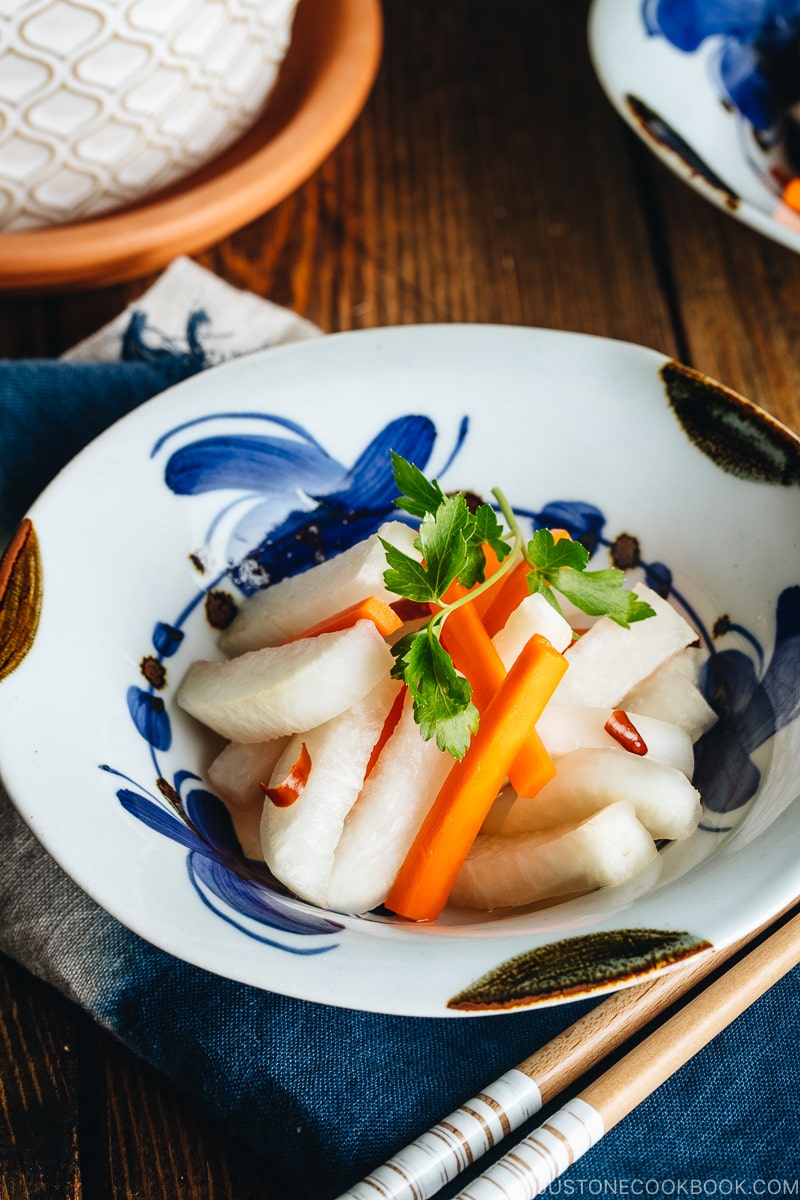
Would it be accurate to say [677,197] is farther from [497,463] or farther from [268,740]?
[268,740]

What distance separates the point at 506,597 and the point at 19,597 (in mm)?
449

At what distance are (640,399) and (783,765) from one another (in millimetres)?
435

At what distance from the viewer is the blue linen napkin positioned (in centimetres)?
97

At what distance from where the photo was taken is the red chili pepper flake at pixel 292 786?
3.20 ft

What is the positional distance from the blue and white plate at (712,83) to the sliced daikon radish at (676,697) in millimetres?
775

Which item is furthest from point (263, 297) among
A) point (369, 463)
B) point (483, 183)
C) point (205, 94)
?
point (369, 463)

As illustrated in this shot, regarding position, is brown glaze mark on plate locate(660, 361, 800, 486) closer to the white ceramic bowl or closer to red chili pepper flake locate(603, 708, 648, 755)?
red chili pepper flake locate(603, 708, 648, 755)

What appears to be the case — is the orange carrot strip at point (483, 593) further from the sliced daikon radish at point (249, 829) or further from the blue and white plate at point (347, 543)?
the sliced daikon radish at point (249, 829)

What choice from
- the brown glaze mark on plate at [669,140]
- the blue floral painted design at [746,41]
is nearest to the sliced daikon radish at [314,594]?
the brown glaze mark on plate at [669,140]

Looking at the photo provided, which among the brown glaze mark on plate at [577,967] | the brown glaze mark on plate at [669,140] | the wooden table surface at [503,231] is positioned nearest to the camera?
the brown glaze mark on plate at [577,967]

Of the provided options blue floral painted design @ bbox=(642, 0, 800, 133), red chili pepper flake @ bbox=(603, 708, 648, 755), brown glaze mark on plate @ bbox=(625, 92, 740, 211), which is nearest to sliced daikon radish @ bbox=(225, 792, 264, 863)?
red chili pepper flake @ bbox=(603, 708, 648, 755)

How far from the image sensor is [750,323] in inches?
67.2

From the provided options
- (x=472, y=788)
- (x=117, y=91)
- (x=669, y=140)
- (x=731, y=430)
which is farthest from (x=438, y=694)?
(x=669, y=140)

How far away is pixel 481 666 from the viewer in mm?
1037
